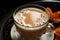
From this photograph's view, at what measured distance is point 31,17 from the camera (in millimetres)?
593

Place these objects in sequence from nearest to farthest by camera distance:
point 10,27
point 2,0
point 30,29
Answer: point 30,29 < point 10,27 < point 2,0

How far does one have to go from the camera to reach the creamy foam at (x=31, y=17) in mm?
577

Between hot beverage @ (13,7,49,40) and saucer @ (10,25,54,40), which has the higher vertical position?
hot beverage @ (13,7,49,40)

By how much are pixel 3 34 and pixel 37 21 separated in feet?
0.50

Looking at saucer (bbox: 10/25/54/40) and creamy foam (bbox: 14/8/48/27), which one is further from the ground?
creamy foam (bbox: 14/8/48/27)

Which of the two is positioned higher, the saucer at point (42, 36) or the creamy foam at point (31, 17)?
the creamy foam at point (31, 17)

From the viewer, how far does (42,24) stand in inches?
22.3

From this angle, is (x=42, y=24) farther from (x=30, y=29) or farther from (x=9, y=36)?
(x=9, y=36)

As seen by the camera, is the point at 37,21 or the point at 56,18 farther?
the point at 56,18

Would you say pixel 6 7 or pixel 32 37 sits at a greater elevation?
pixel 6 7

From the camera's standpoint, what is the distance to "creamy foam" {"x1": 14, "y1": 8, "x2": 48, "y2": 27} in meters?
0.58

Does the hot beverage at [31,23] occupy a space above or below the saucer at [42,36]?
above

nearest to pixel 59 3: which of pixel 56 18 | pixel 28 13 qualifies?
pixel 56 18

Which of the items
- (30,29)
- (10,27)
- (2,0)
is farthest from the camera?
(2,0)
